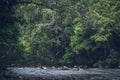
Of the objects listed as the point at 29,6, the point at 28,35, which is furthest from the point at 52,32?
the point at 29,6

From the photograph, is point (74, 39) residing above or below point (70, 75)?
below

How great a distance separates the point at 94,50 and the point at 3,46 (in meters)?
26.8

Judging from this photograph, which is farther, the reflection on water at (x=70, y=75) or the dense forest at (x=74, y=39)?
the dense forest at (x=74, y=39)

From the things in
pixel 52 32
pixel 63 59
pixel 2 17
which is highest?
pixel 2 17

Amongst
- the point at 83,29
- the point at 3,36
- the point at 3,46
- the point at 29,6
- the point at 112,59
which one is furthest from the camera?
the point at 83,29

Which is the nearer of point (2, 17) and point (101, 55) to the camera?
point (2, 17)

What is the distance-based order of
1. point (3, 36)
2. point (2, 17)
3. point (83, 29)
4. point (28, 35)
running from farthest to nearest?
point (28, 35)
point (83, 29)
point (3, 36)
point (2, 17)

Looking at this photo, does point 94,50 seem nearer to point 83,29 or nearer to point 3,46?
point 83,29

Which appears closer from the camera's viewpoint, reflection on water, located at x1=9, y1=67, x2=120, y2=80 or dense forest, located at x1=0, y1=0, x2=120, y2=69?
reflection on water, located at x1=9, y1=67, x2=120, y2=80

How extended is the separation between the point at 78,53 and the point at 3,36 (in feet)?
91.9

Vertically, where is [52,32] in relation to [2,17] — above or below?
below

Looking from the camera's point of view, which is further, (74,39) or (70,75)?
(74,39)

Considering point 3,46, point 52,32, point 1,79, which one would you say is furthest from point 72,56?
point 1,79

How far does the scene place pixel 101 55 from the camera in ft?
175
